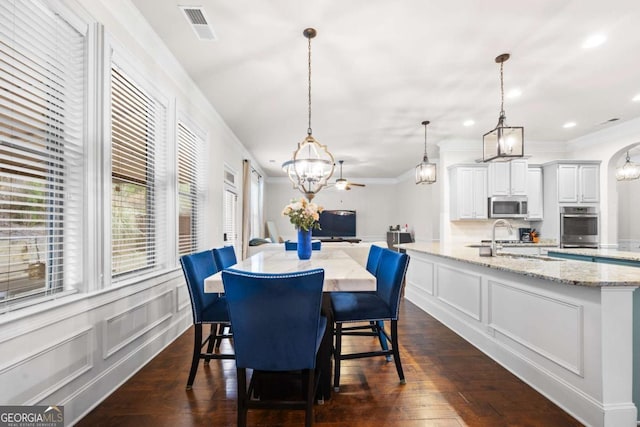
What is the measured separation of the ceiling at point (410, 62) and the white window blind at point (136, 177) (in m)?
0.62

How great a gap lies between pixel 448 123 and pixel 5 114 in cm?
487

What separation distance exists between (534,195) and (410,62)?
419 cm

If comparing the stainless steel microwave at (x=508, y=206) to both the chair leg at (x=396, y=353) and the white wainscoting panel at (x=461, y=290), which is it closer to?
the white wainscoting panel at (x=461, y=290)

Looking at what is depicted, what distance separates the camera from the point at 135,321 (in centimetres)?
241

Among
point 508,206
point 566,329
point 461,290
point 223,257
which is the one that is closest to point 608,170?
point 508,206

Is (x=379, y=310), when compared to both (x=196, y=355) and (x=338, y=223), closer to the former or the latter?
(x=196, y=355)

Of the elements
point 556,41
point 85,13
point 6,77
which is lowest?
point 6,77

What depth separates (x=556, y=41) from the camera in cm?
266

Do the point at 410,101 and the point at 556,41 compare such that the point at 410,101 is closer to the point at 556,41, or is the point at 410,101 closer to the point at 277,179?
the point at 556,41

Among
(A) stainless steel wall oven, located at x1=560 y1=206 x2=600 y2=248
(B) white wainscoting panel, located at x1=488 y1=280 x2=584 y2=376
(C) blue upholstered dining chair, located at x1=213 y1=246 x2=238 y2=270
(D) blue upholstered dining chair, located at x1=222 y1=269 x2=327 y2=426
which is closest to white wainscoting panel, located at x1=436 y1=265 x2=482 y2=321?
(B) white wainscoting panel, located at x1=488 y1=280 x2=584 y2=376

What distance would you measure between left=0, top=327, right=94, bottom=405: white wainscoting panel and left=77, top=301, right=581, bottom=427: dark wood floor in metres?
0.33

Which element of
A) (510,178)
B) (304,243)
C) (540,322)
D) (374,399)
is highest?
(510,178)

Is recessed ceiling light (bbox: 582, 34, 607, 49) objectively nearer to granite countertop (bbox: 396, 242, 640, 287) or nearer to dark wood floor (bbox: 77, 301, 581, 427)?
granite countertop (bbox: 396, 242, 640, 287)

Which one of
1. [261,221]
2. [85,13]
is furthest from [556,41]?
[261,221]
